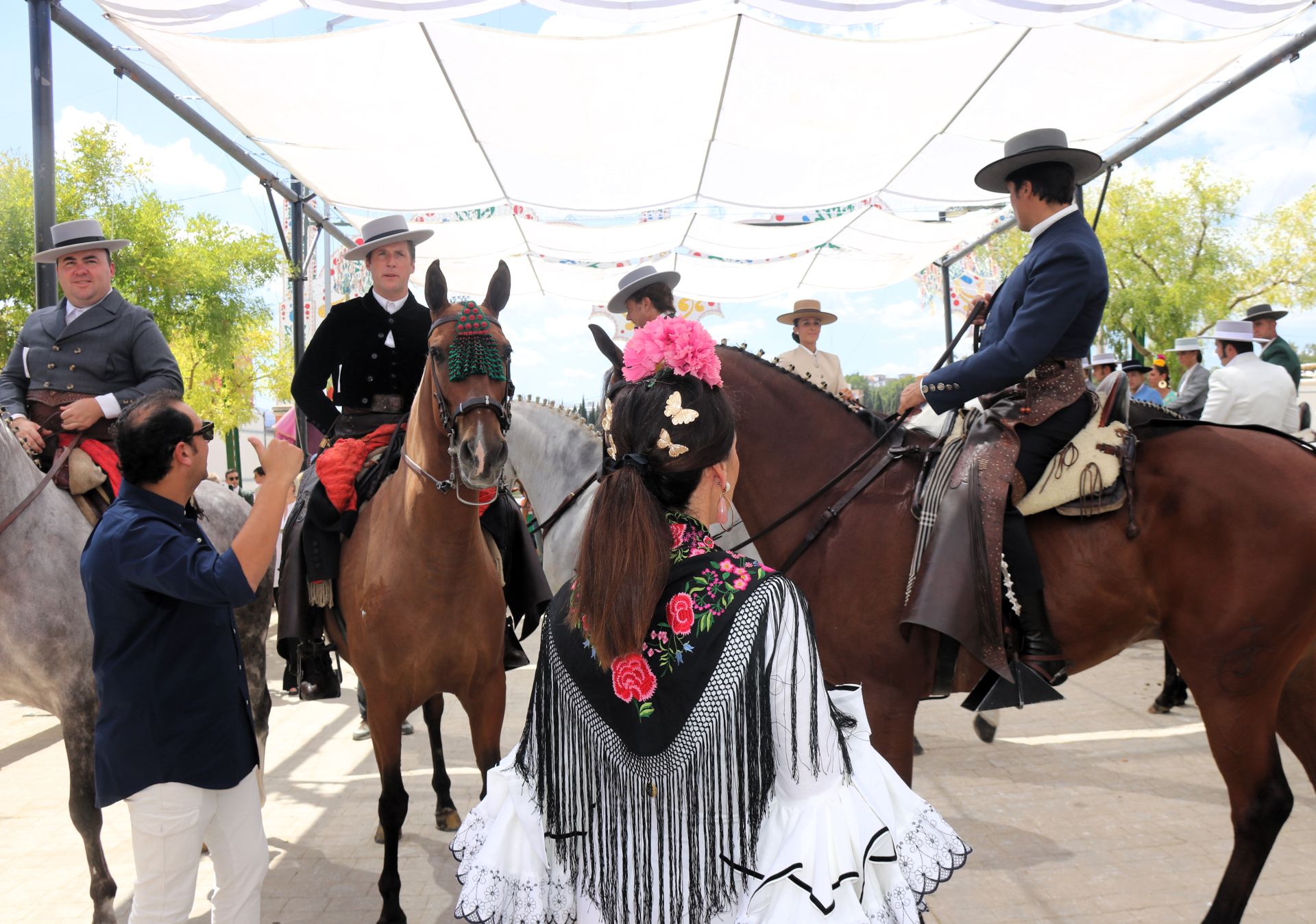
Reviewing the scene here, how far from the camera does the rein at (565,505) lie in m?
4.62

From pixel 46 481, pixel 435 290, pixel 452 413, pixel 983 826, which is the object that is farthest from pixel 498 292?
pixel 983 826

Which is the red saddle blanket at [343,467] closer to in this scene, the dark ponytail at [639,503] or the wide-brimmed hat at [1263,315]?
the dark ponytail at [639,503]

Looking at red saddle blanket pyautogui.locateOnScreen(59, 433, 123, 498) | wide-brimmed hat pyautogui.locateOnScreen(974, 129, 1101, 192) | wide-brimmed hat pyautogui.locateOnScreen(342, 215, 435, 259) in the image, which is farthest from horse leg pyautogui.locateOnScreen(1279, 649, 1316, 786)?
red saddle blanket pyautogui.locateOnScreen(59, 433, 123, 498)

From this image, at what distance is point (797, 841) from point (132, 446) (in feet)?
6.28

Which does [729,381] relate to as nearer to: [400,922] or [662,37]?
[400,922]

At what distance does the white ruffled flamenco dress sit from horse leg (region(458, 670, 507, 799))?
6.42 feet

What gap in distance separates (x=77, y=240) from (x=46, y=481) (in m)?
1.27

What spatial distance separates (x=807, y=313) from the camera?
7.11m

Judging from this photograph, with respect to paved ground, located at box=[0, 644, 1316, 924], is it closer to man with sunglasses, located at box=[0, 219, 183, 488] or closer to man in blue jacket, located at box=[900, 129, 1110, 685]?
man in blue jacket, located at box=[900, 129, 1110, 685]

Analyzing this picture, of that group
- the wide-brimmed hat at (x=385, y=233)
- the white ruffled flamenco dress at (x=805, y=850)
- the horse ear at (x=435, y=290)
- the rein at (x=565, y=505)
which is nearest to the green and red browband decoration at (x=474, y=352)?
the horse ear at (x=435, y=290)

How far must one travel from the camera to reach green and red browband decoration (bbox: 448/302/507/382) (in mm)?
2934

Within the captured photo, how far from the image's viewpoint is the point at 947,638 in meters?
3.05

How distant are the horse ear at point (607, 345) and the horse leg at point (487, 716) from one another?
142 centimetres

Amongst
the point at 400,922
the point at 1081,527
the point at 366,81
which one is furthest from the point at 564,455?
the point at 366,81
